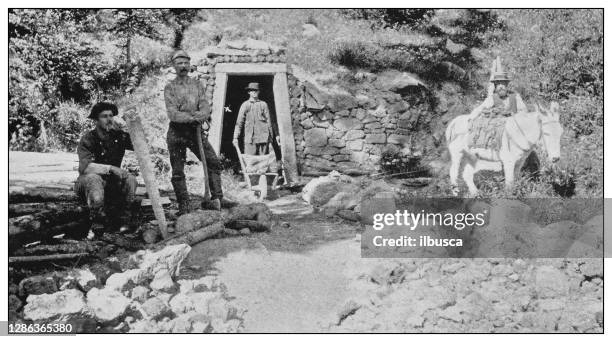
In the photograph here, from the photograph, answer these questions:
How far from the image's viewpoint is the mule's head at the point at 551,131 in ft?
16.9

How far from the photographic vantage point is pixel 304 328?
14.2 ft

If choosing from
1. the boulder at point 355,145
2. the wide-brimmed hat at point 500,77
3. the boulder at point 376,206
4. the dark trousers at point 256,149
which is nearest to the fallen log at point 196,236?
the dark trousers at point 256,149

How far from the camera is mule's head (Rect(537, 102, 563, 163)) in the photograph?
5152 mm

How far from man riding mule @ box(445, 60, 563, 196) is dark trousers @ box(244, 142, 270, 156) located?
6.13 ft

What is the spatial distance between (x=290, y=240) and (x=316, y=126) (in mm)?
1310

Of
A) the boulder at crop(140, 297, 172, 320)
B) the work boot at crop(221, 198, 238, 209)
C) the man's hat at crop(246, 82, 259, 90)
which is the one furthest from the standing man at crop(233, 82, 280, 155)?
the boulder at crop(140, 297, 172, 320)

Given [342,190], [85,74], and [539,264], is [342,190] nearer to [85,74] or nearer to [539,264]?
[539,264]

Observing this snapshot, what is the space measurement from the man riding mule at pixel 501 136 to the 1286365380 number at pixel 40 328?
360cm

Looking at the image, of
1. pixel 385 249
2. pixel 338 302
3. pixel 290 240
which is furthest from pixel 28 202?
pixel 385 249

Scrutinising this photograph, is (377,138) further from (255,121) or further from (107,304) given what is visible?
(107,304)

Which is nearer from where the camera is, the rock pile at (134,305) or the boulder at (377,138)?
the rock pile at (134,305)

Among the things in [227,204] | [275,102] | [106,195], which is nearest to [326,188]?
[227,204]

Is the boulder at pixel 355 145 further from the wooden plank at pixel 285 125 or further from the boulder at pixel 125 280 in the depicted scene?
the boulder at pixel 125 280

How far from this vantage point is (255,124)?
5.84 metres
